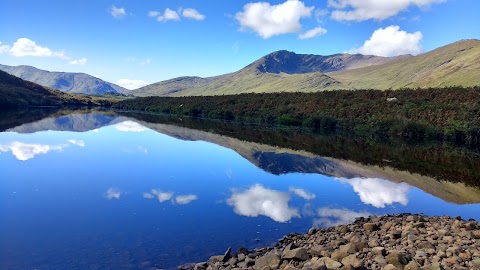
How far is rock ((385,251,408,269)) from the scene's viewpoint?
11.3 m

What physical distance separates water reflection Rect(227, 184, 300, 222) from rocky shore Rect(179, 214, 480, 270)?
461cm

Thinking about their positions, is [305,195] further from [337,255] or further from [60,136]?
[60,136]

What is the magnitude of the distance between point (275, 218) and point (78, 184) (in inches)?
613

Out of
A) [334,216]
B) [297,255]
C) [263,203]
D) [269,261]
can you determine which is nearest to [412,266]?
[297,255]

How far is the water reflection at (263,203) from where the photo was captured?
76.5ft

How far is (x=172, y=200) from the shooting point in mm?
26172

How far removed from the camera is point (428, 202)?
28.4 meters

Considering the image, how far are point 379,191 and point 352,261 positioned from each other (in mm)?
21521

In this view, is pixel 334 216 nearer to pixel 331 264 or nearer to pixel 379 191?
pixel 379 191

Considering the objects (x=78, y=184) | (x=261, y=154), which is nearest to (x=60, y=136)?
(x=261, y=154)

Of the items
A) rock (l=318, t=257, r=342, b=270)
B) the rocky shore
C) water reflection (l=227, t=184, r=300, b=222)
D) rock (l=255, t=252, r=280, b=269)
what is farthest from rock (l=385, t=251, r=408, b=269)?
water reflection (l=227, t=184, r=300, b=222)

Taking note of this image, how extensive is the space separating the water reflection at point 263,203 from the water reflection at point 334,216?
1.47 metres

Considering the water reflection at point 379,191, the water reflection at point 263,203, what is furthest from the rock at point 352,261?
the water reflection at point 379,191

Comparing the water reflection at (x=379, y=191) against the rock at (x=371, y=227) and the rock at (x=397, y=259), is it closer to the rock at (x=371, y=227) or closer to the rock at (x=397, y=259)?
the rock at (x=371, y=227)
